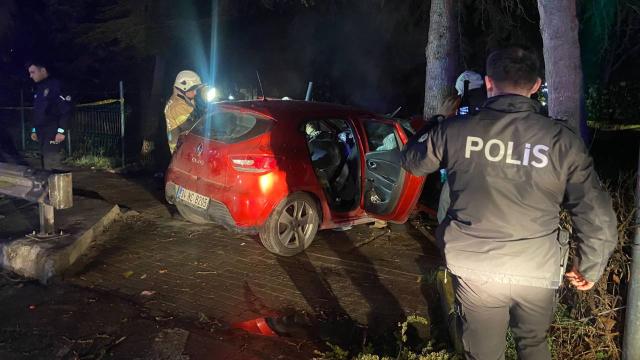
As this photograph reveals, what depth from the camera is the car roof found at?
543 centimetres

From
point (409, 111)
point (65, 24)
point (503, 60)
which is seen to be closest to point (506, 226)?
point (503, 60)

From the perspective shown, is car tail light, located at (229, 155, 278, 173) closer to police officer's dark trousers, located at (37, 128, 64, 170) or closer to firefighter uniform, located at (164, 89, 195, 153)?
firefighter uniform, located at (164, 89, 195, 153)

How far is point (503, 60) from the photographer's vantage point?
2.44 meters

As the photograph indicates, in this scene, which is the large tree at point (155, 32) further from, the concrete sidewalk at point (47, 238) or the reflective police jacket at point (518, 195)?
the reflective police jacket at point (518, 195)

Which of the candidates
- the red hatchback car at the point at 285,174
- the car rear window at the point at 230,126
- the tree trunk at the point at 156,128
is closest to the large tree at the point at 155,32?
the tree trunk at the point at 156,128

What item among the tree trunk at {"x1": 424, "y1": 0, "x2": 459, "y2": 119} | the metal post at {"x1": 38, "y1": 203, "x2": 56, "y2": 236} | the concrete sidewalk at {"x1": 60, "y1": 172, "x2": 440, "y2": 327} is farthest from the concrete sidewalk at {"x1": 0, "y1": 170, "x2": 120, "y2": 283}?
the tree trunk at {"x1": 424, "y1": 0, "x2": 459, "y2": 119}

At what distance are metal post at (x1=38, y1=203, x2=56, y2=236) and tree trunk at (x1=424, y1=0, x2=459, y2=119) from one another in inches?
198

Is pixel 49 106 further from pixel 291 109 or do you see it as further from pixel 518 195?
pixel 518 195

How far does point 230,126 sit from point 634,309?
4.02m

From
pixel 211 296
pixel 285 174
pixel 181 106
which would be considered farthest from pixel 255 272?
pixel 181 106

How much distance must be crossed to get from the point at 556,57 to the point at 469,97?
90cm

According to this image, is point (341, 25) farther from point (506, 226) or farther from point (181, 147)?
point (506, 226)

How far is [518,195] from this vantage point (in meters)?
2.39

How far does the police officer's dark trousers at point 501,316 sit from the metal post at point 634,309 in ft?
2.31
